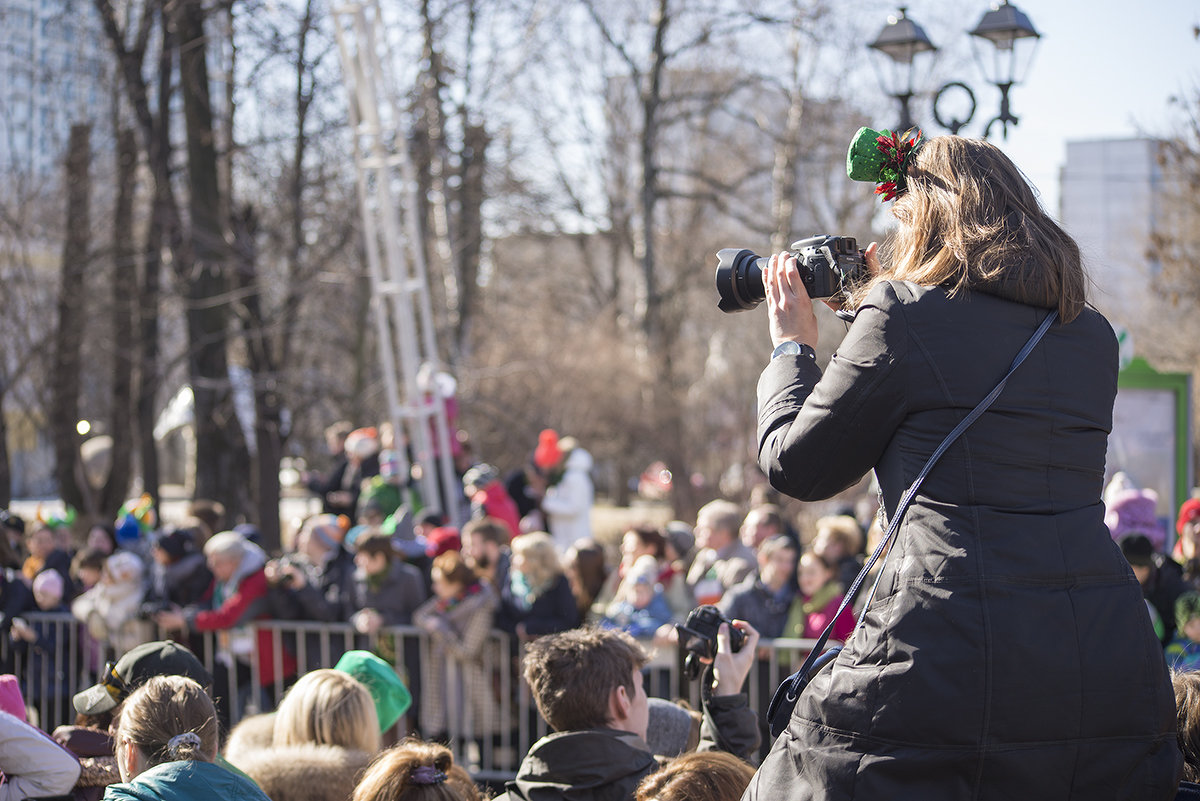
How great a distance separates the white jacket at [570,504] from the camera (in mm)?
10484

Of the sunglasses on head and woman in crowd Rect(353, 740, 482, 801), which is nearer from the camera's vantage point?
woman in crowd Rect(353, 740, 482, 801)

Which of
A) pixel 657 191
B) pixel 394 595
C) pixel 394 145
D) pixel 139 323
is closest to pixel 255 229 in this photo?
pixel 394 145

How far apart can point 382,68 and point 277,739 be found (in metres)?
8.12

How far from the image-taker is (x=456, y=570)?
688cm

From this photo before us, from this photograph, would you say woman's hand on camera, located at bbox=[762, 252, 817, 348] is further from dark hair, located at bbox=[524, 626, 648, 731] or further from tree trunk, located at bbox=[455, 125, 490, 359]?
tree trunk, located at bbox=[455, 125, 490, 359]

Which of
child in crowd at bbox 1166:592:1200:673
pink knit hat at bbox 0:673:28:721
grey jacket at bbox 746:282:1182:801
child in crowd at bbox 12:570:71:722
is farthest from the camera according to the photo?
child in crowd at bbox 12:570:71:722

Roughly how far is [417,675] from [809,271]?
211 inches

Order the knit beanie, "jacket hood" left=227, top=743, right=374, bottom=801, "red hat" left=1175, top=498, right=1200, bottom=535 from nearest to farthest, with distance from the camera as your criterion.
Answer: "jacket hood" left=227, top=743, right=374, bottom=801
the knit beanie
"red hat" left=1175, top=498, right=1200, bottom=535

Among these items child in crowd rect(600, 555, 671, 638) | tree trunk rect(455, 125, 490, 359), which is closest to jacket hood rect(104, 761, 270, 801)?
child in crowd rect(600, 555, 671, 638)

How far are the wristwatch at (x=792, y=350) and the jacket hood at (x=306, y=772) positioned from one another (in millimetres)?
2076

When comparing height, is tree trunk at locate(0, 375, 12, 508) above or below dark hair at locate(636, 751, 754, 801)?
above

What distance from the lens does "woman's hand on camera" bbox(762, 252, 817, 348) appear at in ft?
7.36

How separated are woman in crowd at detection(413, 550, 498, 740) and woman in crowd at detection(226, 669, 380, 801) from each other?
2792 mm

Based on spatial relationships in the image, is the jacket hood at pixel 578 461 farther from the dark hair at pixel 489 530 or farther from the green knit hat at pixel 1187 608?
the green knit hat at pixel 1187 608
